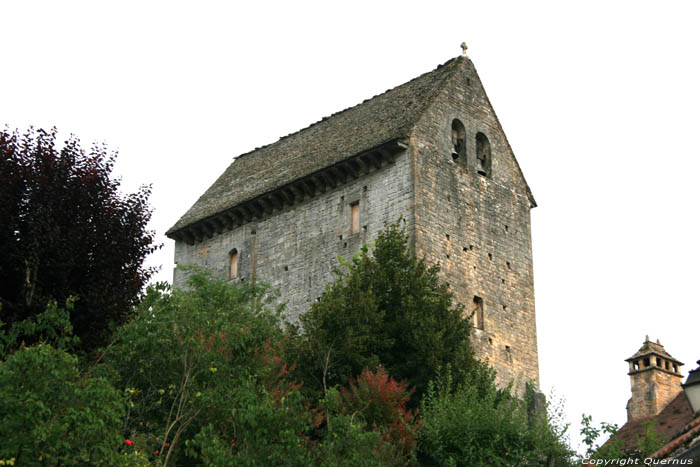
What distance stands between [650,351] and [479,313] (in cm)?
1194

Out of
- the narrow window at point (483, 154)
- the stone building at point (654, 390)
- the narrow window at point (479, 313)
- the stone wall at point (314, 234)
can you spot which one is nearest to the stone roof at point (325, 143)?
the stone wall at point (314, 234)

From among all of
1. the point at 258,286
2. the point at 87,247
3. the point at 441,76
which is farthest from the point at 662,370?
the point at 87,247

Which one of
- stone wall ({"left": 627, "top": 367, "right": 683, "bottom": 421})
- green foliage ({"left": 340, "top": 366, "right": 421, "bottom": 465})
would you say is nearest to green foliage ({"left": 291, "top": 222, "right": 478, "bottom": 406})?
green foliage ({"left": 340, "top": 366, "right": 421, "bottom": 465})

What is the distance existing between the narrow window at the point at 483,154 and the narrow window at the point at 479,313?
5062mm

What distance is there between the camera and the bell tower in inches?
1715

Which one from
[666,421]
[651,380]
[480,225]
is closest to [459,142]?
[480,225]

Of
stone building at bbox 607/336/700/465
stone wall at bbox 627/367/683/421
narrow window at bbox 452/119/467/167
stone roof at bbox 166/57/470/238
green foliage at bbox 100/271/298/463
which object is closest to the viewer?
green foliage at bbox 100/271/298/463

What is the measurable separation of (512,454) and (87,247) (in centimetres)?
1111

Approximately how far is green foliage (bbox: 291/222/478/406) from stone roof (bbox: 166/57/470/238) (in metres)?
5.63

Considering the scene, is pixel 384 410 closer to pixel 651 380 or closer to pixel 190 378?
pixel 190 378

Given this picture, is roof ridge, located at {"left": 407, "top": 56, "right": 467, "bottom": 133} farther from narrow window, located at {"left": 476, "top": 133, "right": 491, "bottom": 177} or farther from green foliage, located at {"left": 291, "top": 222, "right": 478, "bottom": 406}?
green foliage, located at {"left": 291, "top": 222, "right": 478, "bottom": 406}

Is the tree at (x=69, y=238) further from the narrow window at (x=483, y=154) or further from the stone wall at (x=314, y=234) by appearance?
the narrow window at (x=483, y=154)

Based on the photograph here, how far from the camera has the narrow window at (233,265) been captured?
133 feet

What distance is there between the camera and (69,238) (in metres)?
24.6
